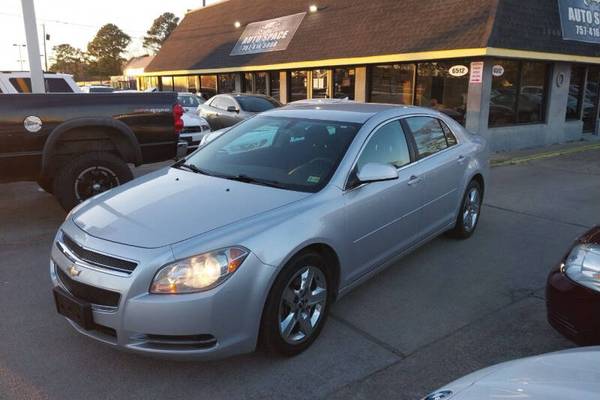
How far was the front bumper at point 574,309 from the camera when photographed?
2824 millimetres

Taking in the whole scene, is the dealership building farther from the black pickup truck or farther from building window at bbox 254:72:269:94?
the black pickup truck

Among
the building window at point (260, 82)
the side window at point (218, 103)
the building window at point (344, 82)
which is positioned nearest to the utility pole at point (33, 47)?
the side window at point (218, 103)

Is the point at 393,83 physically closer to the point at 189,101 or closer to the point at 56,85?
the point at 189,101

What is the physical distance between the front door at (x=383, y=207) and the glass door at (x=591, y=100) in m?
14.5

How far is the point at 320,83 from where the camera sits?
1714 cm

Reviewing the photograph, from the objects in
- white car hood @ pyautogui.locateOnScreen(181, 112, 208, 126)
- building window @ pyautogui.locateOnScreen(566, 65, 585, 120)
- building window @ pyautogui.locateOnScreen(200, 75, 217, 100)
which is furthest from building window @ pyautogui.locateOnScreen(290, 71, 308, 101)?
building window @ pyautogui.locateOnScreen(566, 65, 585, 120)

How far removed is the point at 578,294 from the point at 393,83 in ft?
40.3

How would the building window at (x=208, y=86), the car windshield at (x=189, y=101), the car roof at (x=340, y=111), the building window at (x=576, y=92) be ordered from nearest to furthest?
the car roof at (x=340, y=111) → the building window at (x=576, y=92) → the car windshield at (x=189, y=101) → the building window at (x=208, y=86)

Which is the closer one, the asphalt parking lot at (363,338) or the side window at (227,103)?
the asphalt parking lot at (363,338)

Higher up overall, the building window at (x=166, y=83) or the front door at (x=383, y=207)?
the building window at (x=166, y=83)

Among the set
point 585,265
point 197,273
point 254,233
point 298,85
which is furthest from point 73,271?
point 298,85

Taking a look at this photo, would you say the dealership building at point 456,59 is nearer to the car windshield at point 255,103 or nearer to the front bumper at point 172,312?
the car windshield at point 255,103

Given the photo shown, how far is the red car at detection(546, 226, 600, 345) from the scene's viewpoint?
2.84 meters

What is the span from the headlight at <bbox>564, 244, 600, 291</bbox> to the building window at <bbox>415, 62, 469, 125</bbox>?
10016mm
